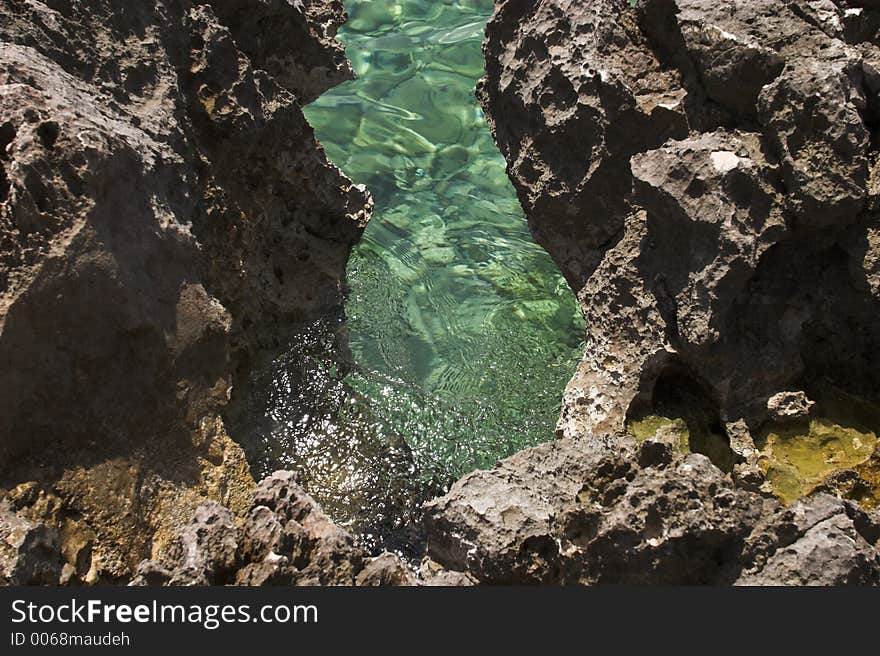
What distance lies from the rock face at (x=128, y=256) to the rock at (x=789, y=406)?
1700 mm

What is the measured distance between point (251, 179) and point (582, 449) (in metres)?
1.75

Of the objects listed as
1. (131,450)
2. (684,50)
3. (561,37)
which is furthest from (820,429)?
(131,450)

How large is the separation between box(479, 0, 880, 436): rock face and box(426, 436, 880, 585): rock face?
0.65 m

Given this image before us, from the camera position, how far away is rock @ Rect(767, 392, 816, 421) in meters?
3.31

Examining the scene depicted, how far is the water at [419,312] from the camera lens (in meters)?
4.00

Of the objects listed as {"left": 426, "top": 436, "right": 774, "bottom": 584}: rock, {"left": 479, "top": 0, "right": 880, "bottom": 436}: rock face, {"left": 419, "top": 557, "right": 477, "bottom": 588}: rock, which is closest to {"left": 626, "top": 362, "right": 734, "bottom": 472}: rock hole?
{"left": 479, "top": 0, "right": 880, "bottom": 436}: rock face

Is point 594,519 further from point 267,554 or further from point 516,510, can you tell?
point 267,554

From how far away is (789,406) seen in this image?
3318 millimetres

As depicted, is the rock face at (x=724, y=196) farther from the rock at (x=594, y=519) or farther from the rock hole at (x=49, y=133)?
the rock hole at (x=49, y=133)

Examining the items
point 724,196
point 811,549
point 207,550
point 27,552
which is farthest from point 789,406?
point 27,552

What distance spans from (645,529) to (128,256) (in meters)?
1.63

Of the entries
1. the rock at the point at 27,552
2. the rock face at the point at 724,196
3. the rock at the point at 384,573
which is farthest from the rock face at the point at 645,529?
the rock at the point at 27,552

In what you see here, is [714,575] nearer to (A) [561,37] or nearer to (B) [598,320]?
(B) [598,320]

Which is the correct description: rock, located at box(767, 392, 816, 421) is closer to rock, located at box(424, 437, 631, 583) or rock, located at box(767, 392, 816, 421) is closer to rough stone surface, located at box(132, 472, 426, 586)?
rock, located at box(424, 437, 631, 583)
